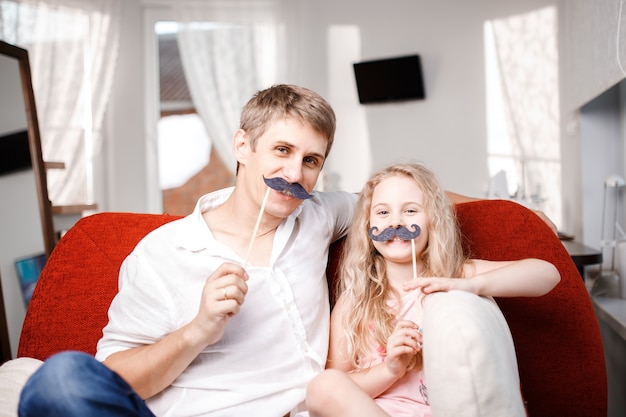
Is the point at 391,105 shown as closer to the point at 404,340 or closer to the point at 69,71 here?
the point at 69,71

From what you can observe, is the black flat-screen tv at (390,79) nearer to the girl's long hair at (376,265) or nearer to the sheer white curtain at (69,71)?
the sheer white curtain at (69,71)

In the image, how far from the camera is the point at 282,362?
1.41 m

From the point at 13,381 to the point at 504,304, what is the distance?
1218mm

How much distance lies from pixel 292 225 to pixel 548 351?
0.73 metres

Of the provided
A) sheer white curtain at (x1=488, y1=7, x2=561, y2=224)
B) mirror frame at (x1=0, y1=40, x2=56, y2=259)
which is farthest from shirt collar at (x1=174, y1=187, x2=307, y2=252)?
sheer white curtain at (x1=488, y1=7, x2=561, y2=224)

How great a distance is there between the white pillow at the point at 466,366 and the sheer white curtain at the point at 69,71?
4.05 m

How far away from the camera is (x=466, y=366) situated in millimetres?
944

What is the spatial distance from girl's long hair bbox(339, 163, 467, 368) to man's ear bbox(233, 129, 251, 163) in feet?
1.13

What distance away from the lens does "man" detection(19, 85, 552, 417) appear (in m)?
1.34

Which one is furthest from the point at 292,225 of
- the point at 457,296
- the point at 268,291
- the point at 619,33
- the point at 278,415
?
the point at 619,33

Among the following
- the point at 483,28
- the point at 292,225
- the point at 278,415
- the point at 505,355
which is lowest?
the point at 278,415

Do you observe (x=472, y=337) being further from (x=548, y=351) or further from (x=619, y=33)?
(x=619, y=33)

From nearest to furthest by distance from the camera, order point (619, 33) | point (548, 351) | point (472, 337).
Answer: point (472, 337)
point (548, 351)
point (619, 33)

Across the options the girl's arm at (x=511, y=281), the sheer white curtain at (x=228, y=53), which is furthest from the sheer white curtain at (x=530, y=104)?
the girl's arm at (x=511, y=281)
